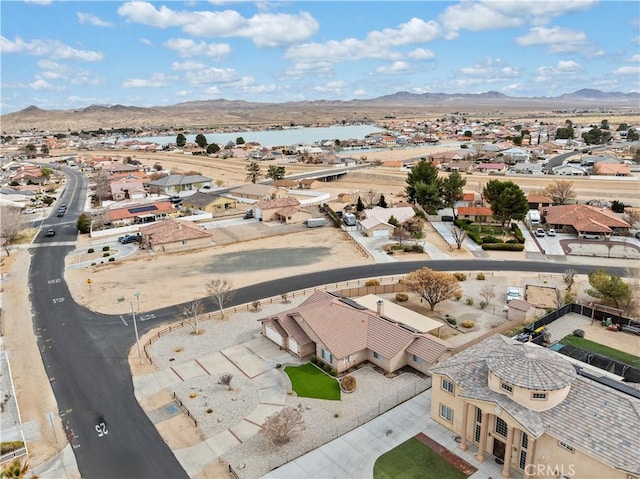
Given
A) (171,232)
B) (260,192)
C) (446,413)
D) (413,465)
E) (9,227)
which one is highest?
(260,192)

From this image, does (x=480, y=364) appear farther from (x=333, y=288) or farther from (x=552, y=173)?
(x=552, y=173)

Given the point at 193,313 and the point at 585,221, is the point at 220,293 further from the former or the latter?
the point at 585,221

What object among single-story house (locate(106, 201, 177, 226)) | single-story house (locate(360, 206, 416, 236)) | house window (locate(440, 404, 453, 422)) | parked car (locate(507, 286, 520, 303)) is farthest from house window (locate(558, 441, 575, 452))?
single-story house (locate(106, 201, 177, 226))

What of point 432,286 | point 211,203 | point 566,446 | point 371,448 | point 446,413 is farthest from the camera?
point 211,203

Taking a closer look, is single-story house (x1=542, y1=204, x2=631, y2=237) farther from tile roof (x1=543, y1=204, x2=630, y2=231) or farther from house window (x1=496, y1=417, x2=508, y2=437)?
house window (x1=496, y1=417, x2=508, y2=437)

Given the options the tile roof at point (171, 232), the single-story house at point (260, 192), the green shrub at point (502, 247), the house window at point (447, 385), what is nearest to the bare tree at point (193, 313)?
the tile roof at point (171, 232)

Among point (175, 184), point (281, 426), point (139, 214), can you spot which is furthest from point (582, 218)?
point (175, 184)
